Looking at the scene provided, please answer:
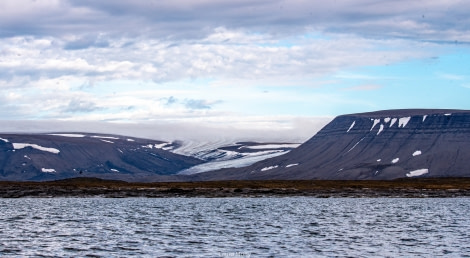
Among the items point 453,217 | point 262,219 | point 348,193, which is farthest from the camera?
point 348,193

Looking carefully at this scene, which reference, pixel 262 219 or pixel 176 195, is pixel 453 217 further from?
pixel 176 195

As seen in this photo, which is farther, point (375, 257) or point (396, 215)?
point (396, 215)

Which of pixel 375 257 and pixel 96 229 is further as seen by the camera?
pixel 96 229

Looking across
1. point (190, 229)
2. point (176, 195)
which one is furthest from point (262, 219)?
point (176, 195)

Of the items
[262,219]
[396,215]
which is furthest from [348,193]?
[262,219]

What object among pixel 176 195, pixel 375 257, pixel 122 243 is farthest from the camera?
pixel 176 195

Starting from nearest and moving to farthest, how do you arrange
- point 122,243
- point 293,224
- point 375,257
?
point 375,257 < point 122,243 < point 293,224

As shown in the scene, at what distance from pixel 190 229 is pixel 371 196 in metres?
106

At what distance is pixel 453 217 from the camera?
92.8 meters

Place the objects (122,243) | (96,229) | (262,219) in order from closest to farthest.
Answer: (122,243) < (96,229) < (262,219)

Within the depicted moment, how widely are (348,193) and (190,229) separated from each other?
113828 millimetres

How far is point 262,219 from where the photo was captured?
87.0 m

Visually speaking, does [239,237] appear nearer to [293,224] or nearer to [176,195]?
[293,224]

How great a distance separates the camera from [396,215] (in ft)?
318
